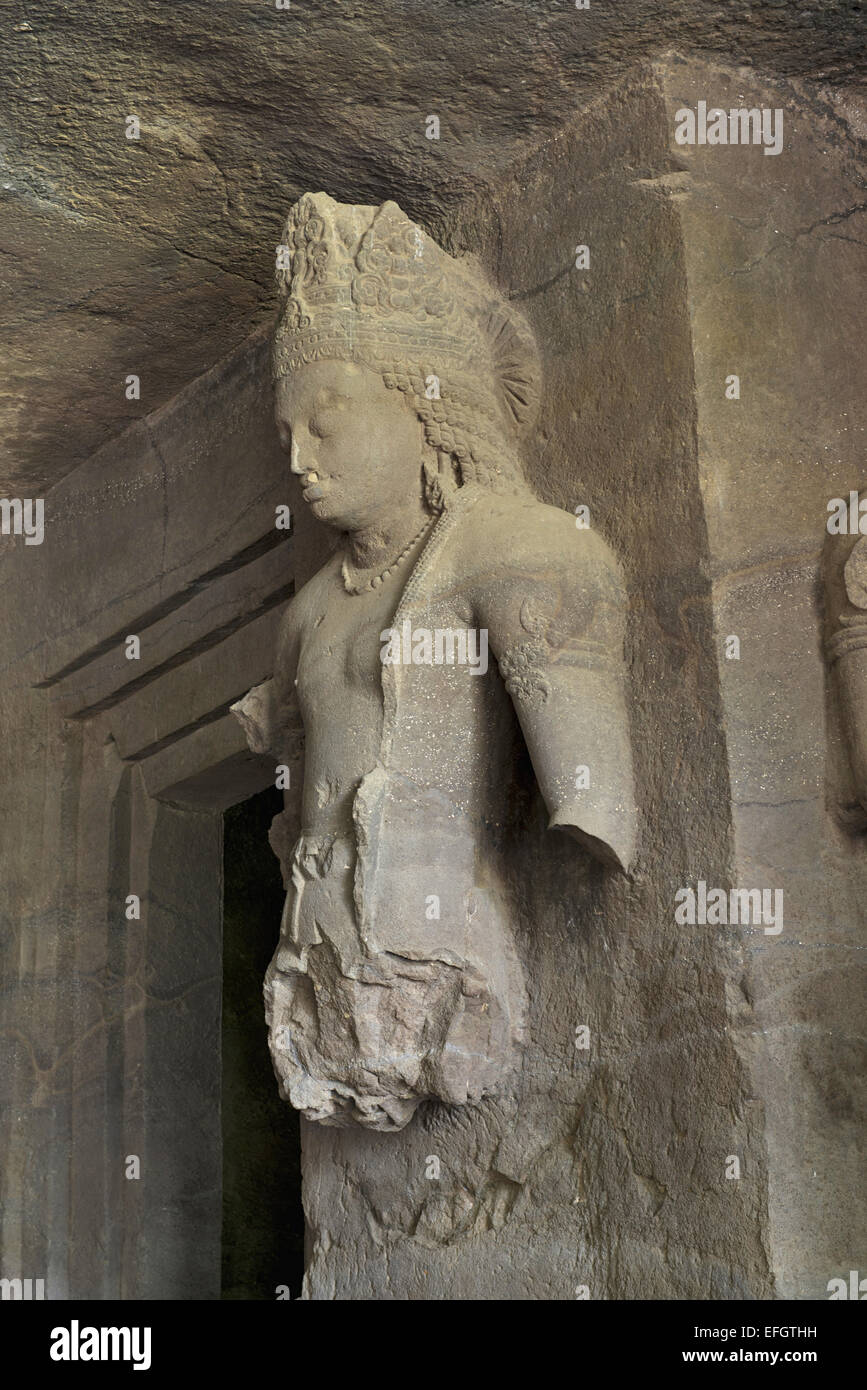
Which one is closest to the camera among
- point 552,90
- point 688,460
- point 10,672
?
point 688,460

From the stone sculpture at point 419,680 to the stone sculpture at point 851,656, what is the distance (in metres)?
0.37

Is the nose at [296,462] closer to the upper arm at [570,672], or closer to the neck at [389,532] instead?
the neck at [389,532]

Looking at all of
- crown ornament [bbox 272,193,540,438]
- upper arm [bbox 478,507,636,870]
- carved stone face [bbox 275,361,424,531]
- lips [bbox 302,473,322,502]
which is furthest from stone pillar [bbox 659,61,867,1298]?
lips [bbox 302,473,322,502]

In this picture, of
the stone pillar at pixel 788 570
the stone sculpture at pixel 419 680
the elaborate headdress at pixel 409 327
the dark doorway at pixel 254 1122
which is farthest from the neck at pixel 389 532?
the dark doorway at pixel 254 1122

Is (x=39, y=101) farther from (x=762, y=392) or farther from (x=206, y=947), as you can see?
(x=206, y=947)

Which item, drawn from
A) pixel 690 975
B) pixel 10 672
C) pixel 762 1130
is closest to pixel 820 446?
pixel 690 975

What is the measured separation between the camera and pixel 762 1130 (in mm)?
2656

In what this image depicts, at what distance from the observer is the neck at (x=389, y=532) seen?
10.6 feet

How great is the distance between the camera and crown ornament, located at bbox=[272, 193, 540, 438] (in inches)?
124

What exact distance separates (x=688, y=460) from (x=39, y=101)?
1455 mm

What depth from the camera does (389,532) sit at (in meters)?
3.25
